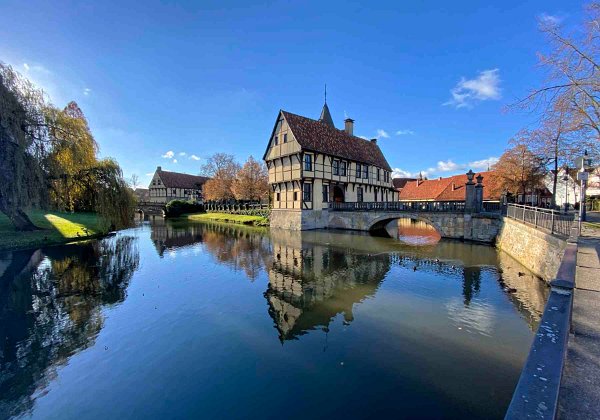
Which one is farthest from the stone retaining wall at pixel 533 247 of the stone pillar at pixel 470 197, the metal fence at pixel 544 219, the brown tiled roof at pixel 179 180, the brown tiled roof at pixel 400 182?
the brown tiled roof at pixel 179 180

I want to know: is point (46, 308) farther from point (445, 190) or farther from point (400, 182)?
point (400, 182)

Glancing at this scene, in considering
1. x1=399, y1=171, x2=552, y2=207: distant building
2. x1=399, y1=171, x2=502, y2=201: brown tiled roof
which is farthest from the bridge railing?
x1=399, y1=171, x2=502, y2=201: brown tiled roof

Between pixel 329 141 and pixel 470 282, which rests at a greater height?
pixel 329 141

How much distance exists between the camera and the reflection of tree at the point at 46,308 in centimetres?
503

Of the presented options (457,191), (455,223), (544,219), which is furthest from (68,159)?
(457,191)

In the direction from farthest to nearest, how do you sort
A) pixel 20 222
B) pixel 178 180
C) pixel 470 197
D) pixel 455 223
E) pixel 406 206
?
1. pixel 178 180
2. pixel 406 206
3. pixel 455 223
4. pixel 470 197
5. pixel 20 222

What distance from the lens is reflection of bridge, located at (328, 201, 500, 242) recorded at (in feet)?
59.1

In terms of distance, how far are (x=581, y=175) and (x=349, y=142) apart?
897 inches

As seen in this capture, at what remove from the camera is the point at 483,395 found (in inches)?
174

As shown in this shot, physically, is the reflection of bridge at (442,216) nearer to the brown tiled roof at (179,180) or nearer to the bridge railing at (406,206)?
the bridge railing at (406,206)

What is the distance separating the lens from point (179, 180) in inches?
2579

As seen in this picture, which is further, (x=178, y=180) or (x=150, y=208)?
(x=178, y=180)

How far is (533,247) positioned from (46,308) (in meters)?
16.0

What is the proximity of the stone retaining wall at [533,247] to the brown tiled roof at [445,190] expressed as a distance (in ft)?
49.1
